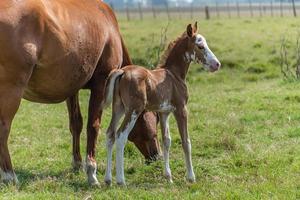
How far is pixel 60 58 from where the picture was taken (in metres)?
7.35

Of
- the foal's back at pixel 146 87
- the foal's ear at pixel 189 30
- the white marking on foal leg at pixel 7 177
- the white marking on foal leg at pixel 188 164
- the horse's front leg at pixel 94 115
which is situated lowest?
the white marking on foal leg at pixel 188 164

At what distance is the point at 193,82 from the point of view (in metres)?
17.7

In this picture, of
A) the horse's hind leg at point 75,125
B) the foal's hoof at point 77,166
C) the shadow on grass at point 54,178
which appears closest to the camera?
the shadow on grass at point 54,178

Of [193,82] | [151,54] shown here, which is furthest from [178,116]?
[151,54]

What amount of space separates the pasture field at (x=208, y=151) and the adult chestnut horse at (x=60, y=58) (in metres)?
0.50

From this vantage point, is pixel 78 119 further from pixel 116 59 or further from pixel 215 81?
pixel 215 81

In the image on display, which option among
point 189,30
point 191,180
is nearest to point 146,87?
point 189,30

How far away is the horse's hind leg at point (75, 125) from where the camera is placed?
8844mm

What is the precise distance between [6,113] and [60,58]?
96cm

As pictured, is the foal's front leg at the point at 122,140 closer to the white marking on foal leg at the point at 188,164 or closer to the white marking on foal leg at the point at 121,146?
the white marking on foal leg at the point at 121,146

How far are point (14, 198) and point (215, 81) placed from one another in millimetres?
12184

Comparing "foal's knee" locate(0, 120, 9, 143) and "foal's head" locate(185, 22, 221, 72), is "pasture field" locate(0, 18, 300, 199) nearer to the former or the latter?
"foal's knee" locate(0, 120, 9, 143)

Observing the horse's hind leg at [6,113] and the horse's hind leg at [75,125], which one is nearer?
the horse's hind leg at [6,113]

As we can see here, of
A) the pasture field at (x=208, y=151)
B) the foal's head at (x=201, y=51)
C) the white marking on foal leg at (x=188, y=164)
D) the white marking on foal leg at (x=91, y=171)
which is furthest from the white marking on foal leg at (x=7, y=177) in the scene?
the foal's head at (x=201, y=51)
